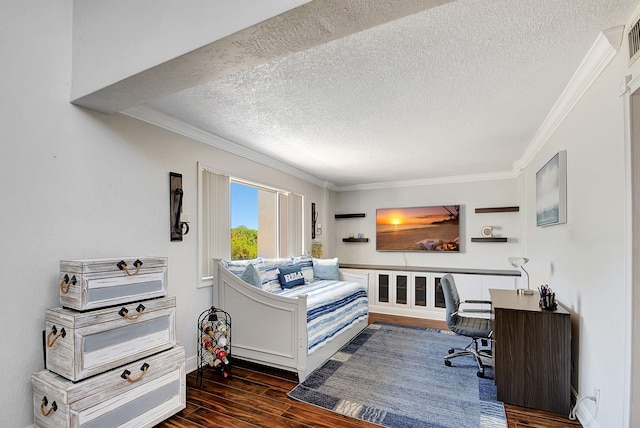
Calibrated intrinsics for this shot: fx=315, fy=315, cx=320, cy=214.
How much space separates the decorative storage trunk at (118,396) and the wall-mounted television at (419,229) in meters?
4.39

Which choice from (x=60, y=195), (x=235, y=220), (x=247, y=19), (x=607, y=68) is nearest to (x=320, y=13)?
(x=247, y=19)

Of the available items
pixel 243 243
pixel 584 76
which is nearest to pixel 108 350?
pixel 243 243

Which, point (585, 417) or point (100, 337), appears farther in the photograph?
point (585, 417)

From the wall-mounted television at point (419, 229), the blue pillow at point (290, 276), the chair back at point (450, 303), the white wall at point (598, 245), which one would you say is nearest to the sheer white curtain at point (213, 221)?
the blue pillow at point (290, 276)

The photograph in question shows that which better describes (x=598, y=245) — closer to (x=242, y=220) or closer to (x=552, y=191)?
(x=552, y=191)

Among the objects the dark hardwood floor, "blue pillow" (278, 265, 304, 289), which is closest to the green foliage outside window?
"blue pillow" (278, 265, 304, 289)

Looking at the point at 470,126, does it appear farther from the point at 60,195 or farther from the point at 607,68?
the point at 60,195

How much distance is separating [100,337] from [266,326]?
1.42 m

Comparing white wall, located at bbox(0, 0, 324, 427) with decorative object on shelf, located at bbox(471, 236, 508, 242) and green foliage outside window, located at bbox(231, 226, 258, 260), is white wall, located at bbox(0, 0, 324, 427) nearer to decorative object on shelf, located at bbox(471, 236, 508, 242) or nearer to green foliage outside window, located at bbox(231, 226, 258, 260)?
green foliage outside window, located at bbox(231, 226, 258, 260)

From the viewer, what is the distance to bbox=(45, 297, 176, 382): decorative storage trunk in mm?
1805

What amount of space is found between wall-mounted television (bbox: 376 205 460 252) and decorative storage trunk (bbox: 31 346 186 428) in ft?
14.4

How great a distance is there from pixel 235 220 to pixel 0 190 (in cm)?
229

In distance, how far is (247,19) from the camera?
128 centimetres

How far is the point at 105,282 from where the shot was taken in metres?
1.95
